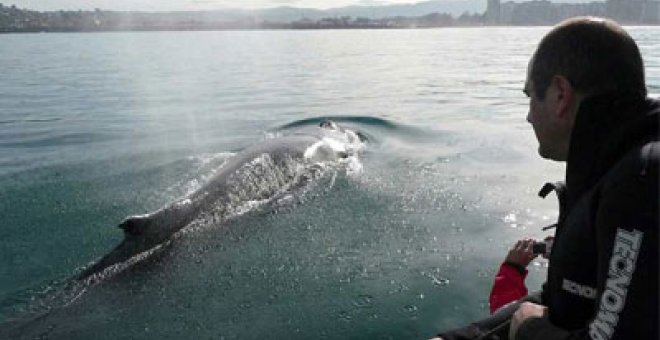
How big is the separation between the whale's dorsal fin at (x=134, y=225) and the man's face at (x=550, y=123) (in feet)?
22.4

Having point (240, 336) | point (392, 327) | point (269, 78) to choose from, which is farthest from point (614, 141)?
point (269, 78)

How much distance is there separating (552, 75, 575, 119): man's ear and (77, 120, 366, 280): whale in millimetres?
7003

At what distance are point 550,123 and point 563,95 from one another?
21 cm

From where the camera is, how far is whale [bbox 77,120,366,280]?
29.8 ft

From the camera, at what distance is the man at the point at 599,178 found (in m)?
2.70

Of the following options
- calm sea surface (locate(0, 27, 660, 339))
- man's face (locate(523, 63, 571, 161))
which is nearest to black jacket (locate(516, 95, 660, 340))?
man's face (locate(523, 63, 571, 161))

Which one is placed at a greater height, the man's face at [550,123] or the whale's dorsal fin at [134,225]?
the man's face at [550,123]

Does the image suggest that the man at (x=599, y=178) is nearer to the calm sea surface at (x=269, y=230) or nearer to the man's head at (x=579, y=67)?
Answer: the man's head at (x=579, y=67)

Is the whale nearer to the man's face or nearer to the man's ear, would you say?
the man's face

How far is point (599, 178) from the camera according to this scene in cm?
329

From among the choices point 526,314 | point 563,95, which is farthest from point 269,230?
point 563,95

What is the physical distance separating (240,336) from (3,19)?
223114 millimetres

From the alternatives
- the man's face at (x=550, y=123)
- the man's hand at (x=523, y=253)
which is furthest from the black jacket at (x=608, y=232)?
the man's hand at (x=523, y=253)

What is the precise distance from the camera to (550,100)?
344 cm
